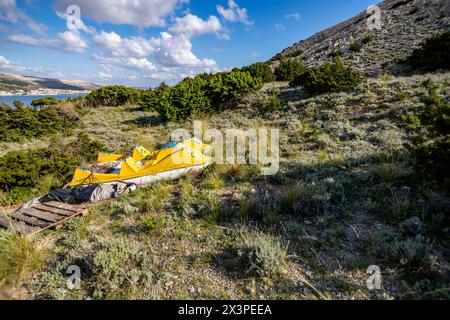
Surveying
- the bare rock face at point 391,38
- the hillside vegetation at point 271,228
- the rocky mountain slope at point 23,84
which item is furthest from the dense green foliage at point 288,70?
the rocky mountain slope at point 23,84

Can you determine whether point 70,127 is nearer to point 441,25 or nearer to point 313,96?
point 313,96

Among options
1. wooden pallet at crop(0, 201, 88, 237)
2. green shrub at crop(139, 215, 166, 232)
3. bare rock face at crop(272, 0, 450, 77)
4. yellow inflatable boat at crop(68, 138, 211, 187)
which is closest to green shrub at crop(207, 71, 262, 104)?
bare rock face at crop(272, 0, 450, 77)

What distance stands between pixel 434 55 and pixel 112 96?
24.7 m

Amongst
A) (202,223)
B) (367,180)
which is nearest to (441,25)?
(367,180)

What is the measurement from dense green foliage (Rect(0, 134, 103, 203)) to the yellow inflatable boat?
3.91 feet

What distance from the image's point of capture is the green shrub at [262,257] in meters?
2.94

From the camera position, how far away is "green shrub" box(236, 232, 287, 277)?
116 inches

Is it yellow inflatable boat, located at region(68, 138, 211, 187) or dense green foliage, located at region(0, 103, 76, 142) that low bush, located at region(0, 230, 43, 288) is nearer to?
yellow inflatable boat, located at region(68, 138, 211, 187)

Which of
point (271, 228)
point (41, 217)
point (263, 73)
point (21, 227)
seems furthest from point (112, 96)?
point (271, 228)

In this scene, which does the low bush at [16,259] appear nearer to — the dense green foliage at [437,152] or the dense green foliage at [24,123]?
the dense green foliage at [437,152]

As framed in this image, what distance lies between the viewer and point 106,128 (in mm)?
14094

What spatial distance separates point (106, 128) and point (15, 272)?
1229 cm

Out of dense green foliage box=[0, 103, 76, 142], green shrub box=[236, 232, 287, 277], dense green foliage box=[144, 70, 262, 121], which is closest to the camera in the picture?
green shrub box=[236, 232, 287, 277]

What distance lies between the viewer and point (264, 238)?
10.9 feet
